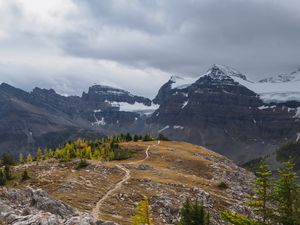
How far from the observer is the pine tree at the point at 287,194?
32.5m

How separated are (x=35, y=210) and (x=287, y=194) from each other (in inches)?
1042

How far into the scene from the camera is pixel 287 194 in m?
33.0

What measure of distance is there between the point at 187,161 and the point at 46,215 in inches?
3428

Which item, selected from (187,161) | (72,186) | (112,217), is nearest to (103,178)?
(72,186)

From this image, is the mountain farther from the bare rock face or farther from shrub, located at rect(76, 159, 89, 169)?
shrub, located at rect(76, 159, 89, 169)

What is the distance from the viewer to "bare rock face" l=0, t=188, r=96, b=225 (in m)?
38.1

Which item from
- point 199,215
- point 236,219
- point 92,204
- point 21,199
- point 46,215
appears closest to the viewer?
point 236,219

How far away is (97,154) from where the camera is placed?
123062mm

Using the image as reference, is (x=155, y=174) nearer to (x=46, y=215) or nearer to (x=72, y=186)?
(x=72, y=186)

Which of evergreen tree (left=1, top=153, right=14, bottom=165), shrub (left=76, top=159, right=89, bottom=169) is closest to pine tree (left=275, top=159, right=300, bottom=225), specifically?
shrub (left=76, top=159, right=89, bottom=169)

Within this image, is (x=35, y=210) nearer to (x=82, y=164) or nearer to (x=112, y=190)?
(x=112, y=190)

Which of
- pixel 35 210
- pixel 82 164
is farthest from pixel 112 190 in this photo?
pixel 35 210

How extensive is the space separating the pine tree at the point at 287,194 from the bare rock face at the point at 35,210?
1554 cm

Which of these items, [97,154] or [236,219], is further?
[97,154]
